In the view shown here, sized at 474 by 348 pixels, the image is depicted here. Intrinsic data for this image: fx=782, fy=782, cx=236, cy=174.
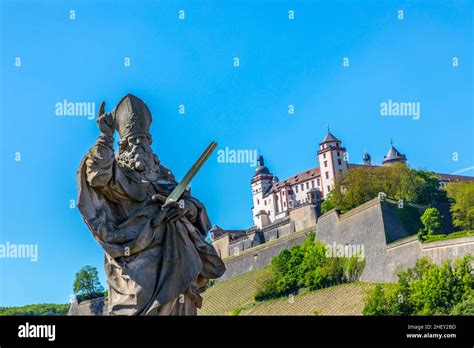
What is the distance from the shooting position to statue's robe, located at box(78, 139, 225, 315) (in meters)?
6.36

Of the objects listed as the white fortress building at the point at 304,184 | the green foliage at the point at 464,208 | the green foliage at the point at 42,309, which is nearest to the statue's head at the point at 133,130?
the green foliage at the point at 464,208

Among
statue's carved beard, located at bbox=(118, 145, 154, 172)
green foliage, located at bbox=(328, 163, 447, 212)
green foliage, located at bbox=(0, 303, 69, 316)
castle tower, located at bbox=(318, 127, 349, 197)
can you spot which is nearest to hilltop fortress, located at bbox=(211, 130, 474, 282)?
castle tower, located at bbox=(318, 127, 349, 197)

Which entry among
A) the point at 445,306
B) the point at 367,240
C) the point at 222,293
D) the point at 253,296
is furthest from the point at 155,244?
the point at 222,293

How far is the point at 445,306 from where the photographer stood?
40.5 meters

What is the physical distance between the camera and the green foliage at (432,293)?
40188 mm

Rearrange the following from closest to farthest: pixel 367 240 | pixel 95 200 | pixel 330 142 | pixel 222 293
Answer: pixel 95 200
pixel 367 240
pixel 222 293
pixel 330 142

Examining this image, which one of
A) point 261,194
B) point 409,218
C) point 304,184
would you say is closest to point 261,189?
point 261,194

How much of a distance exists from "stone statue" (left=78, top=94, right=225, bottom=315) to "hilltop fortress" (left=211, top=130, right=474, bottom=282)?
38.5m

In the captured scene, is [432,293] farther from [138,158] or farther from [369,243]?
[138,158]
